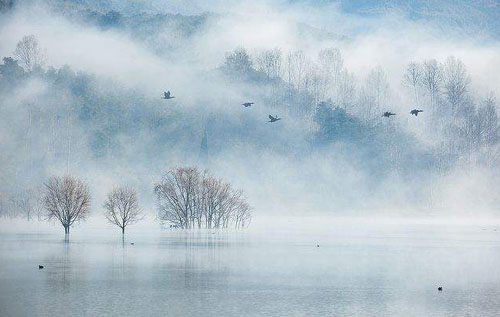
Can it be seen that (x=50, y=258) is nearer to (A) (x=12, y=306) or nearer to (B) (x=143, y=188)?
(A) (x=12, y=306)

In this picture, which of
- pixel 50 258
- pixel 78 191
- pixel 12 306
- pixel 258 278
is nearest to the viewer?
pixel 12 306

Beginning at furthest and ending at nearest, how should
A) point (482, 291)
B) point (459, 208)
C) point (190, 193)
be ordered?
point (459, 208) < point (190, 193) < point (482, 291)

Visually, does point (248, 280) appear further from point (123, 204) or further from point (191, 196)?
point (191, 196)

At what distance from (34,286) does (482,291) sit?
26.7 metres

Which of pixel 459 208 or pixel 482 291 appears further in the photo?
pixel 459 208

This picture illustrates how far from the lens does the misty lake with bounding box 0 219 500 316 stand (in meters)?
38.1

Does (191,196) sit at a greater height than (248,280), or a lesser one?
greater

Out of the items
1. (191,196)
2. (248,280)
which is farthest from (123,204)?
(248,280)

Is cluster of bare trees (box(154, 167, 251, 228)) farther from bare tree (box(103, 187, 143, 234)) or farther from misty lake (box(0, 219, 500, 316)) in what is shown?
misty lake (box(0, 219, 500, 316))

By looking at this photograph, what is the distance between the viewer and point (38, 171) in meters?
196

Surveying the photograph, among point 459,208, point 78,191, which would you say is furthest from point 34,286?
point 459,208

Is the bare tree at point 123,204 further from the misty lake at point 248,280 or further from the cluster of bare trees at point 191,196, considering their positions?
the misty lake at point 248,280

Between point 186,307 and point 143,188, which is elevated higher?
point 143,188

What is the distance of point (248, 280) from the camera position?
49594 mm
